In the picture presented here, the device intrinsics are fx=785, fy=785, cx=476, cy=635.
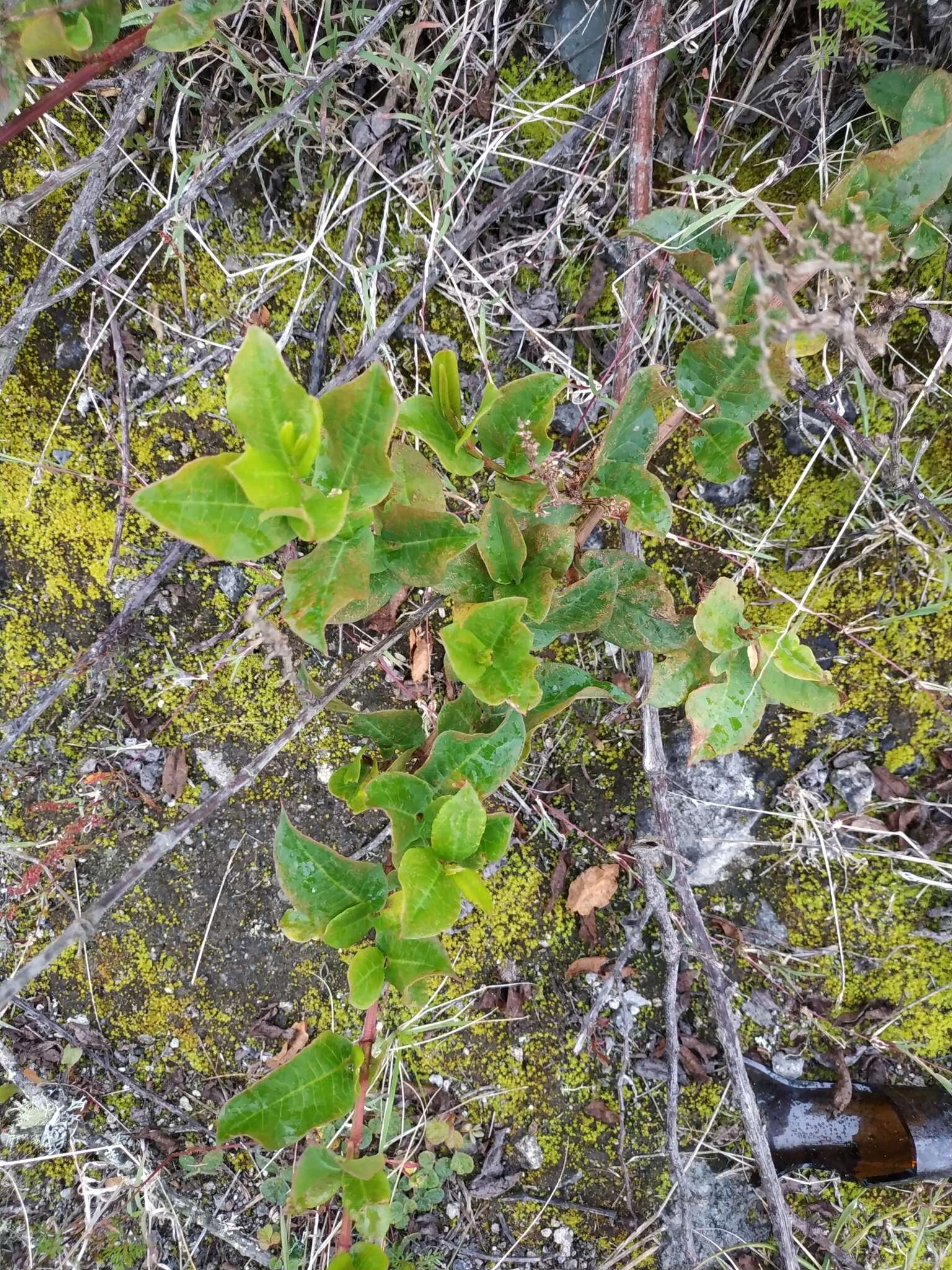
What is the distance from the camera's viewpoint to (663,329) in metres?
2.33

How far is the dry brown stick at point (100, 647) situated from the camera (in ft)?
7.75

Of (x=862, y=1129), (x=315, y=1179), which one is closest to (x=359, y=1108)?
(x=315, y=1179)

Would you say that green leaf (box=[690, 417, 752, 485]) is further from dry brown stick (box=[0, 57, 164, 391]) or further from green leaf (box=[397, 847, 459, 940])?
dry brown stick (box=[0, 57, 164, 391])

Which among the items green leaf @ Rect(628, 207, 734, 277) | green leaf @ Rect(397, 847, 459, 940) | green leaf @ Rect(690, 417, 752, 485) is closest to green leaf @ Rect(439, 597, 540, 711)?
green leaf @ Rect(397, 847, 459, 940)

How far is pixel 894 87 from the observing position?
2.04m

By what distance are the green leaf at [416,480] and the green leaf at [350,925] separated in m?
0.91

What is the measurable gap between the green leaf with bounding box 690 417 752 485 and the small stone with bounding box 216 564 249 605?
1378 millimetres

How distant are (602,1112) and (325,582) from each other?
2050 mm

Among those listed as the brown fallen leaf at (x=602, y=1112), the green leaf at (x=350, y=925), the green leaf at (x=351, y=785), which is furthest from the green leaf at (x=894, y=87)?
the brown fallen leaf at (x=602, y=1112)

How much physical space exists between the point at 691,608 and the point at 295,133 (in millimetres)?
1813

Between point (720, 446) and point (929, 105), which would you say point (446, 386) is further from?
point (929, 105)

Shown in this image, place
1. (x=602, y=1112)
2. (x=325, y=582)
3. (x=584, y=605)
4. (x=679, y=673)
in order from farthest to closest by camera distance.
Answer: (x=602, y=1112), (x=679, y=673), (x=584, y=605), (x=325, y=582)

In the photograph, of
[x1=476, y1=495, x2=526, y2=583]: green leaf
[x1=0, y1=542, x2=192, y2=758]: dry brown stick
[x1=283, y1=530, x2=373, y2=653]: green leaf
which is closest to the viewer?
[x1=283, y1=530, x2=373, y2=653]: green leaf

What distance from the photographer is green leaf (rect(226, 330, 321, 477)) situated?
1.32 metres
